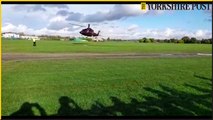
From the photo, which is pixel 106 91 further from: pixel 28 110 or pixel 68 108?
pixel 28 110

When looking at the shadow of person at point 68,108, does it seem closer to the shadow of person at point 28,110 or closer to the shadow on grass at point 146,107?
the shadow on grass at point 146,107

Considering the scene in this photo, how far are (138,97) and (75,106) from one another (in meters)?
2.04

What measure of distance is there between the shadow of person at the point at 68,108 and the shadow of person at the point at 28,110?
439mm

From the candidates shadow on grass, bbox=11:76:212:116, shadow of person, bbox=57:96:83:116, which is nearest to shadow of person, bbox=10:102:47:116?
shadow on grass, bbox=11:76:212:116

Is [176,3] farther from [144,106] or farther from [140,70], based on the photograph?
[140,70]

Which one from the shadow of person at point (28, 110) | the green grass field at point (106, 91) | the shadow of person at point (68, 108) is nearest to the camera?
the shadow of person at point (28, 110)

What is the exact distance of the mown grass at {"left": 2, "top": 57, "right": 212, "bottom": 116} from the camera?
28.9 feet

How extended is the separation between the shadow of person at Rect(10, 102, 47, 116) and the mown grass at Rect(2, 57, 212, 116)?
0.22 ft

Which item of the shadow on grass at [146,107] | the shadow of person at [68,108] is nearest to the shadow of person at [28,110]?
the shadow on grass at [146,107]

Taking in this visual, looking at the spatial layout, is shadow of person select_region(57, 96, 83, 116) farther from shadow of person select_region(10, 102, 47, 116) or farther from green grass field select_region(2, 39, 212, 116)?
shadow of person select_region(10, 102, 47, 116)

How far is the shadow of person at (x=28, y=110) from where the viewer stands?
27.1 ft

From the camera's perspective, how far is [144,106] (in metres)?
9.19

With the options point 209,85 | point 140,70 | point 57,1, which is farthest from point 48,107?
point 140,70

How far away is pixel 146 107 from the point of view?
911 centimetres
